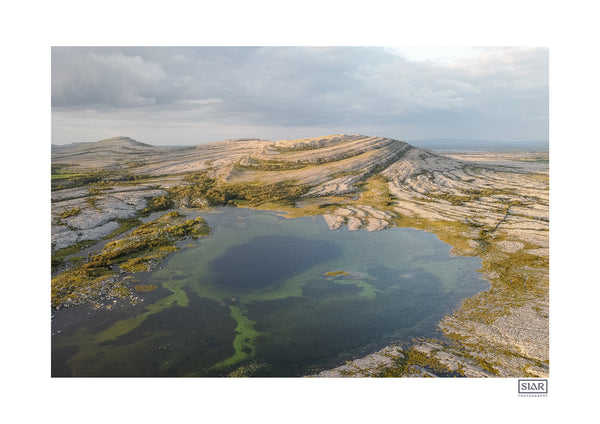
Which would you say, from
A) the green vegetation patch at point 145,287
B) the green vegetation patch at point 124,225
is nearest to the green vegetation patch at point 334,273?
the green vegetation patch at point 145,287

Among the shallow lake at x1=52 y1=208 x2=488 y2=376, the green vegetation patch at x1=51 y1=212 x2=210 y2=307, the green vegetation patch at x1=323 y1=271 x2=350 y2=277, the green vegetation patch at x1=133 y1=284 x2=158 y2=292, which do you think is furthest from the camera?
the green vegetation patch at x1=323 y1=271 x2=350 y2=277

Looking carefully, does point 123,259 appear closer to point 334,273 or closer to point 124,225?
point 124,225

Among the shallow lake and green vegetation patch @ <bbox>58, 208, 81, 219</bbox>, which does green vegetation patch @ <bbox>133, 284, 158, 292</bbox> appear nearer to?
the shallow lake

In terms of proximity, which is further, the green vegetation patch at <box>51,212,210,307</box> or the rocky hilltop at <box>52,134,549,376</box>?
the green vegetation patch at <box>51,212,210,307</box>

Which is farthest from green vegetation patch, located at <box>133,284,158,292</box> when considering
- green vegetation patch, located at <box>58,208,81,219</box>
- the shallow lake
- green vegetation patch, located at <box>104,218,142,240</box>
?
green vegetation patch, located at <box>58,208,81,219</box>

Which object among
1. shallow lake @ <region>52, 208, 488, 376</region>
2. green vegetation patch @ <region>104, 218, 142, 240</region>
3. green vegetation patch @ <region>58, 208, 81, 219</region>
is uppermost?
green vegetation patch @ <region>58, 208, 81, 219</region>

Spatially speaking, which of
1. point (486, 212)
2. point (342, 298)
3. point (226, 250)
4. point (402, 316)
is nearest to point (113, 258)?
point (226, 250)

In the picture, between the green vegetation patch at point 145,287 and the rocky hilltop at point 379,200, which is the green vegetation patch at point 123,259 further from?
the rocky hilltop at point 379,200
